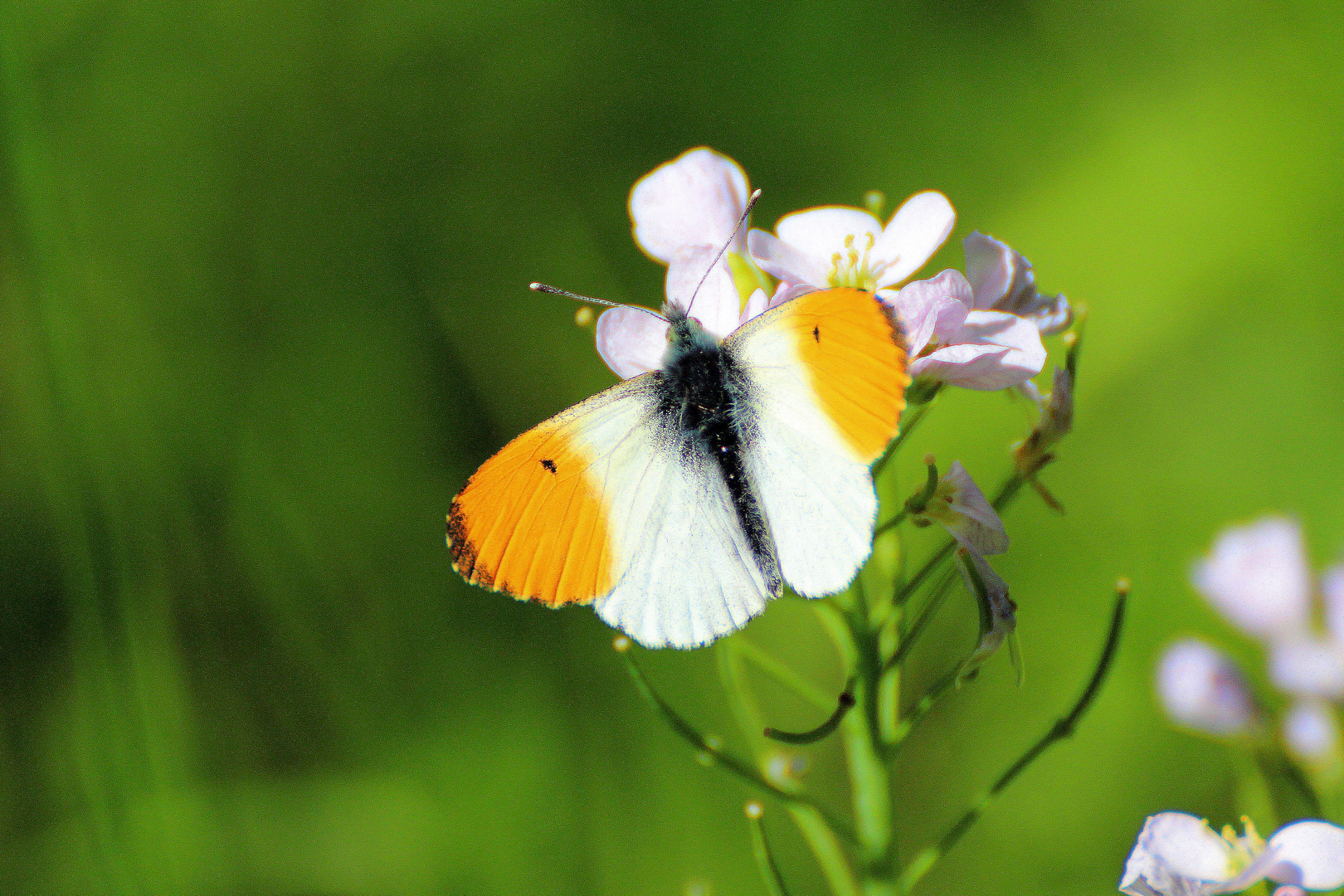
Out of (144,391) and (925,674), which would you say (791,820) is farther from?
(144,391)

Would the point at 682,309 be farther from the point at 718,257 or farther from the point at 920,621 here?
the point at 920,621

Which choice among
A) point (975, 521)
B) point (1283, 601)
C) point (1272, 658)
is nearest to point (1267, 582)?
point (1283, 601)

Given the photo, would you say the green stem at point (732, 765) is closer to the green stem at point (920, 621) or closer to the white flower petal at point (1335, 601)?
the green stem at point (920, 621)

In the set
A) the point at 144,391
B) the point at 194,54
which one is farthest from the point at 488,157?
the point at 144,391

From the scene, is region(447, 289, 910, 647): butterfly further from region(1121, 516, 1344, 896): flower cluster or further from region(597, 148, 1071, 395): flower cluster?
region(1121, 516, 1344, 896): flower cluster

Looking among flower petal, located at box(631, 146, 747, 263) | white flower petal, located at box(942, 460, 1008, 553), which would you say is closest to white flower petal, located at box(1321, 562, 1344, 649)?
white flower petal, located at box(942, 460, 1008, 553)

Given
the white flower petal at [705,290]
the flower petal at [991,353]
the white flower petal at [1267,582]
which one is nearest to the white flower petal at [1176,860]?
the flower petal at [991,353]

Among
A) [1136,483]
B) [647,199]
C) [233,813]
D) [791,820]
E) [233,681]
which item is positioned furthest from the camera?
[1136,483]
